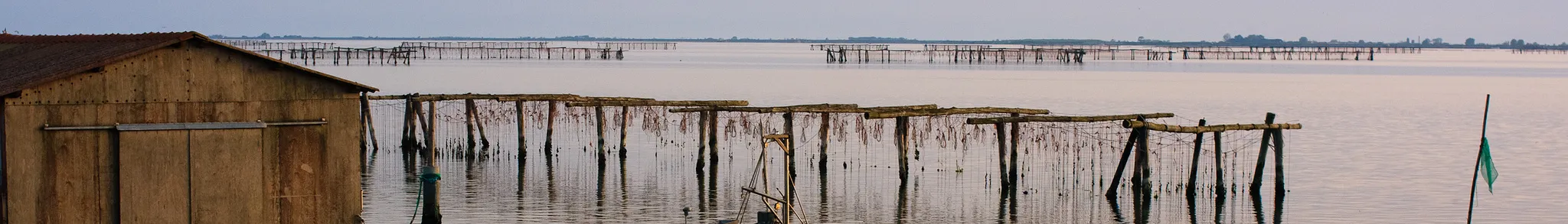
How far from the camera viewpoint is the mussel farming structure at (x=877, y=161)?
904 inches

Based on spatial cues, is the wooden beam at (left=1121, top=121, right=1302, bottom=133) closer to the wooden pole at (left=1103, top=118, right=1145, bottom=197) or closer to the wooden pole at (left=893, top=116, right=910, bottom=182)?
the wooden pole at (left=1103, top=118, right=1145, bottom=197)

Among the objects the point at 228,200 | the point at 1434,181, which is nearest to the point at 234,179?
the point at 228,200

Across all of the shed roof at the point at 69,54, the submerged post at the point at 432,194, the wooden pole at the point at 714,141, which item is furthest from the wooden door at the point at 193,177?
the wooden pole at the point at 714,141

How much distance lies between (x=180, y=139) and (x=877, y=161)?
55.3 feet

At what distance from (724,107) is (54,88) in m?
15.0

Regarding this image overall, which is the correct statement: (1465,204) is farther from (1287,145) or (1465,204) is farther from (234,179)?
(234,179)

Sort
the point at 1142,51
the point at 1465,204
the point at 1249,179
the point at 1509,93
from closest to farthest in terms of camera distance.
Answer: the point at 1465,204, the point at 1249,179, the point at 1509,93, the point at 1142,51

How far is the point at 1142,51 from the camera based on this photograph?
181125mm

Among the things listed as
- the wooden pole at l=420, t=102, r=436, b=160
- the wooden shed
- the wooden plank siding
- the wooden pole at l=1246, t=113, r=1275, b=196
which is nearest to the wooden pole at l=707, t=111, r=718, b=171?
the wooden pole at l=420, t=102, r=436, b=160

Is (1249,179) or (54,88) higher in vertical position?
(54,88)

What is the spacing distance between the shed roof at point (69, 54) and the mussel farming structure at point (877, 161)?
3864 mm

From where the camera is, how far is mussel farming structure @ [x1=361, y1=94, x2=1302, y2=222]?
22953 millimetres

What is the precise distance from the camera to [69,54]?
16922mm

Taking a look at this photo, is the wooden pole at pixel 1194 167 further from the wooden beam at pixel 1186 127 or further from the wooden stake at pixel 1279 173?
the wooden stake at pixel 1279 173
